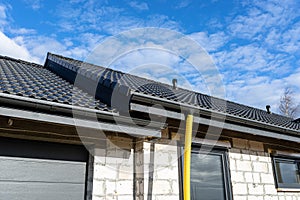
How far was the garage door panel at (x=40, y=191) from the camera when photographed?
316cm

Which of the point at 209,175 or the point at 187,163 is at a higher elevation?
the point at 187,163

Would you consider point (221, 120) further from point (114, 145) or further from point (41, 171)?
point (41, 171)

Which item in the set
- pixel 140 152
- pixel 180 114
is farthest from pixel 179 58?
pixel 140 152

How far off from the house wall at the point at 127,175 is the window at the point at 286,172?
3.08m

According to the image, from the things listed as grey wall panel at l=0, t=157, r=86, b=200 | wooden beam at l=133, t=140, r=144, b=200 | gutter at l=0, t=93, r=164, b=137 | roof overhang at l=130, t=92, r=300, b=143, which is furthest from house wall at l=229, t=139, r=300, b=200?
grey wall panel at l=0, t=157, r=86, b=200

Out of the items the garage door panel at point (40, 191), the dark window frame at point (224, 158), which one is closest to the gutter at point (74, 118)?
the garage door panel at point (40, 191)

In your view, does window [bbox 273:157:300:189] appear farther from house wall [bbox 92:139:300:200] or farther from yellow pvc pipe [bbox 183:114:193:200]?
yellow pvc pipe [bbox 183:114:193:200]

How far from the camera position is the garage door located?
10.6 feet

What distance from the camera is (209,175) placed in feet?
15.5

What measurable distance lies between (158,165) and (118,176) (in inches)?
25.2

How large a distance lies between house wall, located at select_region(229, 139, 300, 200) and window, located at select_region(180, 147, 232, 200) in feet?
0.68

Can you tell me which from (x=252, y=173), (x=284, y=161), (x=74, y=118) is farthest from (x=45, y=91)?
(x=284, y=161)

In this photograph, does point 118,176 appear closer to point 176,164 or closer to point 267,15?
point 176,164

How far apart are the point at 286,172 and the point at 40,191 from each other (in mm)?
5605
